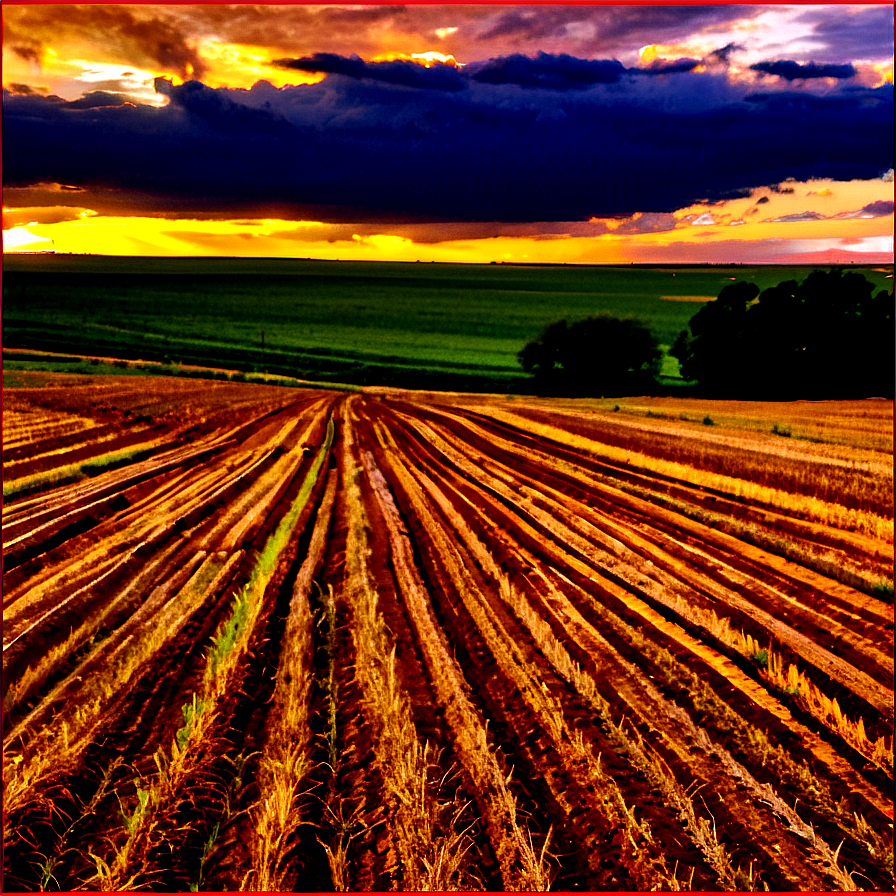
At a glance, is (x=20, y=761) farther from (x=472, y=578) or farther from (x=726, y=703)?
(x=726, y=703)

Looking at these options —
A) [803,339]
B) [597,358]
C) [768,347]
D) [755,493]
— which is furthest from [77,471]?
[597,358]

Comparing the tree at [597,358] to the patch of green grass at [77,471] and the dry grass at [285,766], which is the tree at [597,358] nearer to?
the patch of green grass at [77,471]

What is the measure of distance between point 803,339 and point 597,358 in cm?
1397

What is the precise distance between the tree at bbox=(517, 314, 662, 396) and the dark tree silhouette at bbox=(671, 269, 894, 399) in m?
6.37

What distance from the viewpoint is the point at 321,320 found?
263ft

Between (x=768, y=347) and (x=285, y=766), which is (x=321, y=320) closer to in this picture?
(x=768, y=347)

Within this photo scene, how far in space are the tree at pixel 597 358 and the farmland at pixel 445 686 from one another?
33991 mm

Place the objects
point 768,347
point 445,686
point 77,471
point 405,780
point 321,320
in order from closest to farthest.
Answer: point 405,780 < point 445,686 < point 77,471 < point 768,347 < point 321,320

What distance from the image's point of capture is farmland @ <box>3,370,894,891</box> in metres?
5.13

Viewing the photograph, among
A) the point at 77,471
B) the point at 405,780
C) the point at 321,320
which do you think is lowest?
the point at 405,780

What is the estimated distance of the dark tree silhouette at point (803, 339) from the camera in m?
38.6

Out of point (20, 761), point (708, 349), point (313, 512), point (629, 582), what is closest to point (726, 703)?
point (629, 582)

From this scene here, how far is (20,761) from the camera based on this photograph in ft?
19.9

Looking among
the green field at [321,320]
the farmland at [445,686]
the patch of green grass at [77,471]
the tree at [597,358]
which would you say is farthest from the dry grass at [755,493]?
the green field at [321,320]
